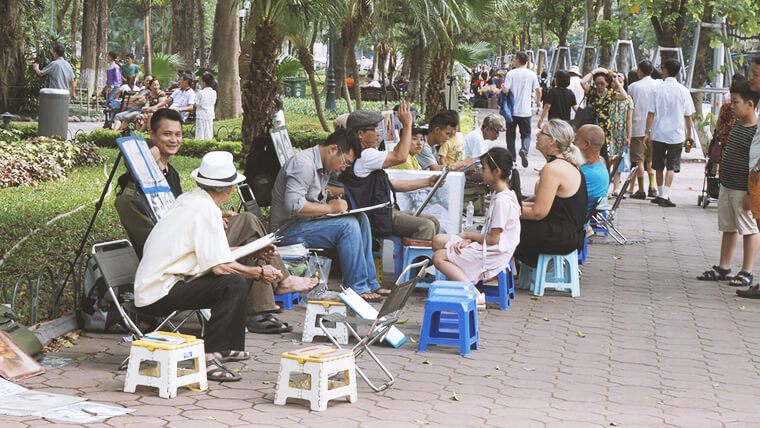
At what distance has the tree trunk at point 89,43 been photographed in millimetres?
35344

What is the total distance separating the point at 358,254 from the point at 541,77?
4455 centimetres

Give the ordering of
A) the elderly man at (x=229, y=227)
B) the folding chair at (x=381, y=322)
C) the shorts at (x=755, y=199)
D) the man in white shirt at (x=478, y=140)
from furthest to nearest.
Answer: the man in white shirt at (x=478, y=140)
the shorts at (x=755, y=199)
the elderly man at (x=229, y=227)
the folding chair at (x=381, y=322)

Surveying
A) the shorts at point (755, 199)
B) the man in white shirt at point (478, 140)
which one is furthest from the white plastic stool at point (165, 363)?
the man in white shirt at point (478, 140)

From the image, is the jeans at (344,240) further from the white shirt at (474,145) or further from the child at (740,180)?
the white shirt at (474,145)

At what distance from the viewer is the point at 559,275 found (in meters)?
9.34

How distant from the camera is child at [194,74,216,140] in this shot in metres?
19.7

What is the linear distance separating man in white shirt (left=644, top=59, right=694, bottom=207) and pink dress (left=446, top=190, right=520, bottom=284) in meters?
7.71

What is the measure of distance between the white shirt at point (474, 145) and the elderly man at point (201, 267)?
6565 millimetres

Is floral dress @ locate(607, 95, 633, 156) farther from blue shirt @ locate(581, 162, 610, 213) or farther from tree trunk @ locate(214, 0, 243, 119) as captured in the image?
tree trunk @ locate(214, 0, 243, 119)

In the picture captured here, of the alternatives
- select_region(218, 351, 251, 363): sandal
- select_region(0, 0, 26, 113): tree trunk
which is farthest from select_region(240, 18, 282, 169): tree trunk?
select_region(0, 0, 26, 113): tree trunk

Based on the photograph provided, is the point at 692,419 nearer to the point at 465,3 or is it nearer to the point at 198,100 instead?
the point at 465,3

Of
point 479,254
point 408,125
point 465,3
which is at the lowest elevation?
point 479,254

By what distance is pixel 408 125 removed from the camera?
9.20 metres

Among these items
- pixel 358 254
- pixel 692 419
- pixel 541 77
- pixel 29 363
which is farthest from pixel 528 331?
pixel 541 77
